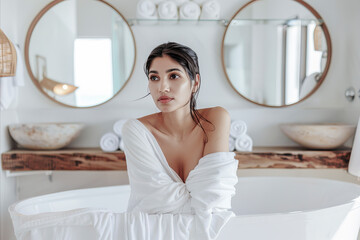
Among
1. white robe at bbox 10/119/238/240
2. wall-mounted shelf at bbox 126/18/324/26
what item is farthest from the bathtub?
wall-mounted shelf at bbox 126/18/324/26

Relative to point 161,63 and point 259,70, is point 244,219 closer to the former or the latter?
point 161,63

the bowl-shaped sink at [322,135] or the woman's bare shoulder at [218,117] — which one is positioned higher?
the woman's bare shoulder at [218,117]

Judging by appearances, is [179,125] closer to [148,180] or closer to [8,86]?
[148,180]

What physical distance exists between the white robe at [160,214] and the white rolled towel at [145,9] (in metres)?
1.32

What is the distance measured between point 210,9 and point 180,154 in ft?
4.29

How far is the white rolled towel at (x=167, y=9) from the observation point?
2.66m

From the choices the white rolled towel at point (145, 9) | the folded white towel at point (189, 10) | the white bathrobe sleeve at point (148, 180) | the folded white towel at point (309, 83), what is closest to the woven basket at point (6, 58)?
the white bathrobe sleeve at point (148, 180)

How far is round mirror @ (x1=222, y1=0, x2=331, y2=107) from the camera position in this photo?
9.22 feet

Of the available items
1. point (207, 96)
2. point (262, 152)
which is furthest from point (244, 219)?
point (207, 96)

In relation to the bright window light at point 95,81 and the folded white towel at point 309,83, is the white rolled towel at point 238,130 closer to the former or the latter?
the folded white towel at point 309,83

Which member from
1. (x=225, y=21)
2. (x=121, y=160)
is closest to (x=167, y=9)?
(x=225, y=21)

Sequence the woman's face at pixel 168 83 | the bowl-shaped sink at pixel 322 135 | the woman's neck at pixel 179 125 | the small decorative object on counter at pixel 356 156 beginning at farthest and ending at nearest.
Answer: the bowl-shaped sink at pixel 322 135
the small decorative object on counter at pixel 356 156
the woman's neck at pixel 179 125
the woman's face at pixel 168 83

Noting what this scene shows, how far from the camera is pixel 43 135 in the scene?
2590 mm

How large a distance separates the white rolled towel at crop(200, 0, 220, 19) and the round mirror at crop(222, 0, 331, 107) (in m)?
0.14
